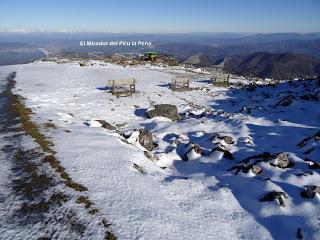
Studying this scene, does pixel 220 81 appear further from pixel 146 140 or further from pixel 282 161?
pixel 282 161

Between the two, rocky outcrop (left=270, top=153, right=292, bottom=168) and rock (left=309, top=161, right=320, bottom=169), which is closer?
rock (left=309, top=161, right=320, bottom=169)

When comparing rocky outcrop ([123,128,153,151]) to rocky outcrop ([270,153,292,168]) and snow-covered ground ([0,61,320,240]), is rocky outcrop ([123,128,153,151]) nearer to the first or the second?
snow-covered ground ([0,61,320,240])

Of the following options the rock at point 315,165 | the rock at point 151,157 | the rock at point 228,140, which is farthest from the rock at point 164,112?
the rock at point 315,165

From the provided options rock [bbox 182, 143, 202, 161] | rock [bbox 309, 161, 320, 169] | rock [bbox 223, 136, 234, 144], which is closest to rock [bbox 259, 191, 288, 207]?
rock [bbox 309, 161, 320, 169]

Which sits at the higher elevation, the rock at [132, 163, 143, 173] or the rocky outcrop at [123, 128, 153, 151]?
the rock at [132, 163, 143, 173]

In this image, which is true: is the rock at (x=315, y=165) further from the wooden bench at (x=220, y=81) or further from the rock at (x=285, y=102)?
the wooden bench at (x=220, y=81)

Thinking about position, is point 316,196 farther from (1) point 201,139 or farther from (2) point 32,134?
(2) point 32,134
